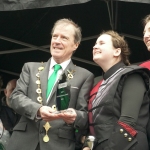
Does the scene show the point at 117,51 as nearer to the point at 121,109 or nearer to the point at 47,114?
the point at 121,109

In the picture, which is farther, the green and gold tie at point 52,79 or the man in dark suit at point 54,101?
the green and gold tie at point 52,79

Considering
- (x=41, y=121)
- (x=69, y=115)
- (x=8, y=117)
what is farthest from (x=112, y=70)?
(x=8, y=117)

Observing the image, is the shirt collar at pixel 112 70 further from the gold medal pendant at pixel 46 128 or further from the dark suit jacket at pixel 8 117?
the dark suit jacket at pixel 8 117

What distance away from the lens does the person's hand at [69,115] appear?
11.2 feet

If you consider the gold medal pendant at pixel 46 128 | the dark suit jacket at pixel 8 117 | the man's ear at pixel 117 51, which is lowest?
the dark suit jacket at pixel 8 117

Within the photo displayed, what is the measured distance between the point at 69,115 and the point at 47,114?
0.15 meters

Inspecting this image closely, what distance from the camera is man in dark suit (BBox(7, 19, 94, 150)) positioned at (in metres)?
3.48

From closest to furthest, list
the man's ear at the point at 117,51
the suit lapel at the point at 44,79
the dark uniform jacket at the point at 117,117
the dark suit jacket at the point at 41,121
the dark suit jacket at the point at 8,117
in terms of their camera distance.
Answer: the dark uniform jacket at the point at 117,117, the dark suit jacket at the point at 41,121, the suit lapel at the point at 44,79, the man's ear at the point at 117,51, the dark suit jacket at the point at 8,117

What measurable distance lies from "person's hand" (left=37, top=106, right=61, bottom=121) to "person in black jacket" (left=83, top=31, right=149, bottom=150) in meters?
0.32

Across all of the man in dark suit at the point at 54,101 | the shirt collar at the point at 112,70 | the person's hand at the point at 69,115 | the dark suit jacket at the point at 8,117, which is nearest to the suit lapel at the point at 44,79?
the man in dark suit at the point at 54,101

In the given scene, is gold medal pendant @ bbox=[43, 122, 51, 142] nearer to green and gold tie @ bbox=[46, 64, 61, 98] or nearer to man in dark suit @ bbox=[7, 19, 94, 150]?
man in dark suit @ bbox=[7, 19, 94, 150]

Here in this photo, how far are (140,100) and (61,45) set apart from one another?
82cm

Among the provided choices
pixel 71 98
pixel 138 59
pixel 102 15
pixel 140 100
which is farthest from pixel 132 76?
pixel 138 59

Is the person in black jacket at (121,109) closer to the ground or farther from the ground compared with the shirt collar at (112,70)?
closer to the ground
